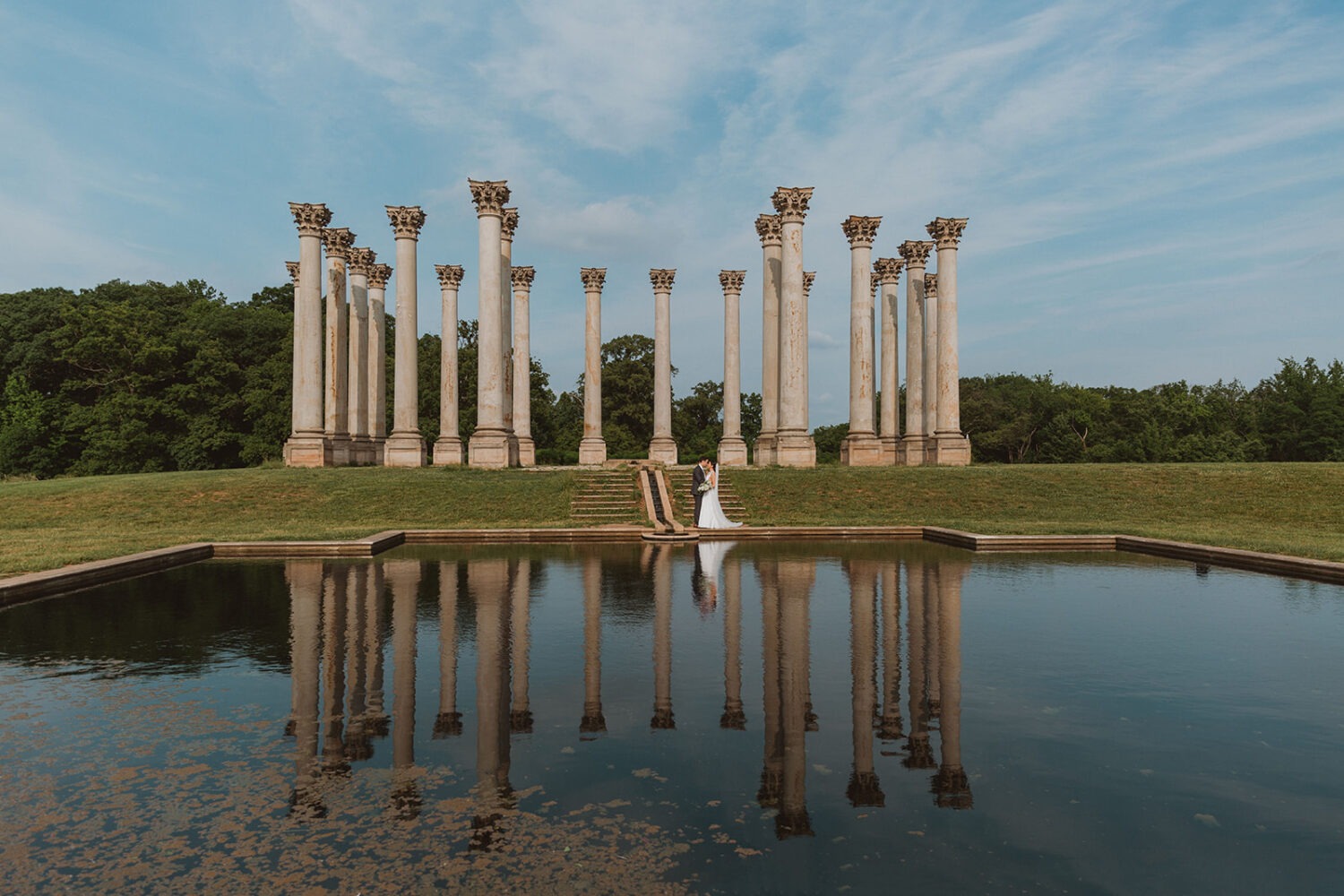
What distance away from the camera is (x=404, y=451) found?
148 feet

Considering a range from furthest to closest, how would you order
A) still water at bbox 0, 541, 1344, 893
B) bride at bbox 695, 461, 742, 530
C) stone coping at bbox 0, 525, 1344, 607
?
bride at bbox 695, 461, 742, 530 < stone coping at bbox 0, 525, 1344, 607 < still water at bbox 0, 541, 1344, 893

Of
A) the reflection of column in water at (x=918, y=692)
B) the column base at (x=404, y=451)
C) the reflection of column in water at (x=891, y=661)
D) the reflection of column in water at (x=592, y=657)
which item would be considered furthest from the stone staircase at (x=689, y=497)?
the reflection of column in water at (x=918, y=692)

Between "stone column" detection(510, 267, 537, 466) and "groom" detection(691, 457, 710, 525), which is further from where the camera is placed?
"stone column" detection(510, 267, 537, 466)

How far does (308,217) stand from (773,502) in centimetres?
3236

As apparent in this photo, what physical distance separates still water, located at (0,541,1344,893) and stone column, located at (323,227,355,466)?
34.7m

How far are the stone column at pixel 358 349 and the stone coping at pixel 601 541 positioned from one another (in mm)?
27260

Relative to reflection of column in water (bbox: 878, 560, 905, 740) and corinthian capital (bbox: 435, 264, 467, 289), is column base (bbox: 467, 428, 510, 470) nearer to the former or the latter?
corinthian capital (bbox: 435, 264, 467, 289)

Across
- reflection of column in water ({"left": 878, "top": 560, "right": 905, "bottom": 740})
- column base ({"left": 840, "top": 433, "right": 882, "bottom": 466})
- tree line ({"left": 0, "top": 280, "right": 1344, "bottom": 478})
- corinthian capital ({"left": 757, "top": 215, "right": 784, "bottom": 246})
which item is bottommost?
reflection of column in water ({"left": 878, "top": 560, "right": 905, "bottom": 740})

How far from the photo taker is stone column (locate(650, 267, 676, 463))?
Answer: 5225cm

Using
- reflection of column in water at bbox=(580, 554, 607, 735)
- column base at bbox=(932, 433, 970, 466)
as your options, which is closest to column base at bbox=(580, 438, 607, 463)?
column base at bbox=(932, 433, 970, 466)

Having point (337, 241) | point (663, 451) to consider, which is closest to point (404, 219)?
point (337, 241)

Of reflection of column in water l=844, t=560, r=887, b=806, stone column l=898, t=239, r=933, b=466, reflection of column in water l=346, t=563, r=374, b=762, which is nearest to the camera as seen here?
reflection of column in water l=844, t=560, r=887, b=806

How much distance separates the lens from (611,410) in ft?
289

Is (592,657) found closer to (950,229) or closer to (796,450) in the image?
(796,450)
